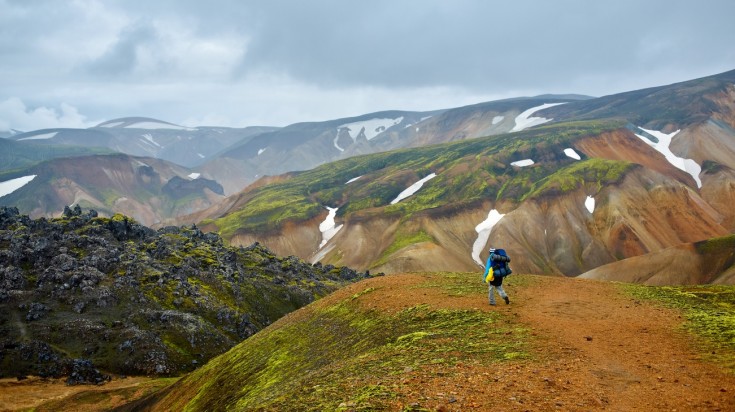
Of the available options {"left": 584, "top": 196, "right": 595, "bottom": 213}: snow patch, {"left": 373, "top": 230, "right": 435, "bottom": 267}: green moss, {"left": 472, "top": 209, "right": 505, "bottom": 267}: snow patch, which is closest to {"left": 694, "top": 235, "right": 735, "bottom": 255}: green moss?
{"left": 472, "top": 209, "right": 505, "bottom": 267}: snow patch

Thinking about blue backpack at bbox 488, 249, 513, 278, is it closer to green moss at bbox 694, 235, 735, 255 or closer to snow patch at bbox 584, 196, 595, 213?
green moss at bbox 694, 235, 735, 255

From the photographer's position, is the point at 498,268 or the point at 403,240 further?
the point at 403,240

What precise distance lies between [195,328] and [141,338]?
7.12m

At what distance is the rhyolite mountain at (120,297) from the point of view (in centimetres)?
5888

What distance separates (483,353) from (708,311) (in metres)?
12.6

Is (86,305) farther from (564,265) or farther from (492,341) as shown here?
(564,265)

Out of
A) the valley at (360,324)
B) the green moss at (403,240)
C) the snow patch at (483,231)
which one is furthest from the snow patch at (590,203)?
the green moss at (403,240)

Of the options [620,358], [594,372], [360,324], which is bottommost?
[360,324]

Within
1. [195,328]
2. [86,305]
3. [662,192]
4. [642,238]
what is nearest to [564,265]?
[642,238]

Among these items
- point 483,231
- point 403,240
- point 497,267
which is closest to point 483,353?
point 497,267

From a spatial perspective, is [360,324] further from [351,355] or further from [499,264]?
[499,264]

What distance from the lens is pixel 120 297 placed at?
69.6m

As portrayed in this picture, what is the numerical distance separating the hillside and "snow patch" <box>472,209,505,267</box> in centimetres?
13181

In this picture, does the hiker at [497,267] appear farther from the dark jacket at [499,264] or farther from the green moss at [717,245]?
the green moss at [717,245]
